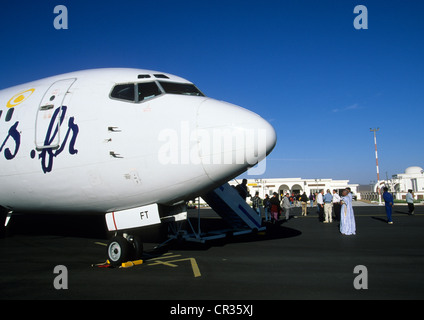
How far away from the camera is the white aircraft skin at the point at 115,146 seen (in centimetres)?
736

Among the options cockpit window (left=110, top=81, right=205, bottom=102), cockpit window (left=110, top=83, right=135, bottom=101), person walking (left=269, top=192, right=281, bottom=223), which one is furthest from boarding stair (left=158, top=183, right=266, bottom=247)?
cockpit window (left=110, top=83, right=135, bottom=101)

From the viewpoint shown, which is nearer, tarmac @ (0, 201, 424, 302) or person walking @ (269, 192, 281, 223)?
tarmac @ (0, 201, 424, 302)

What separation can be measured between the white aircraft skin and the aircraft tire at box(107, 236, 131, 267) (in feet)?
2.98

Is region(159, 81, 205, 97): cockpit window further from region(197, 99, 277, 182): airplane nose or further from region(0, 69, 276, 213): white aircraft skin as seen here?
region(197, 99, 277, 182): airplane nose

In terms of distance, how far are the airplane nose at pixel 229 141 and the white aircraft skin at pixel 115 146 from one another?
23mm

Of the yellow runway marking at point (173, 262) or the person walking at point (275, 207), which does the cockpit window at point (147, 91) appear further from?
the person walking at point (275, 207)

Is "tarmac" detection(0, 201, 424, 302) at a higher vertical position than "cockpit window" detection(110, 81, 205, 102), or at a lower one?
lower

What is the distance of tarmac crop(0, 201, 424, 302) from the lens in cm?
584

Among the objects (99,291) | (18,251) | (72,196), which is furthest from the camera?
(18,251)

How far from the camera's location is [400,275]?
23.2ft

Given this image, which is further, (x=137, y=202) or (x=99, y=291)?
(x=137, y=202)
